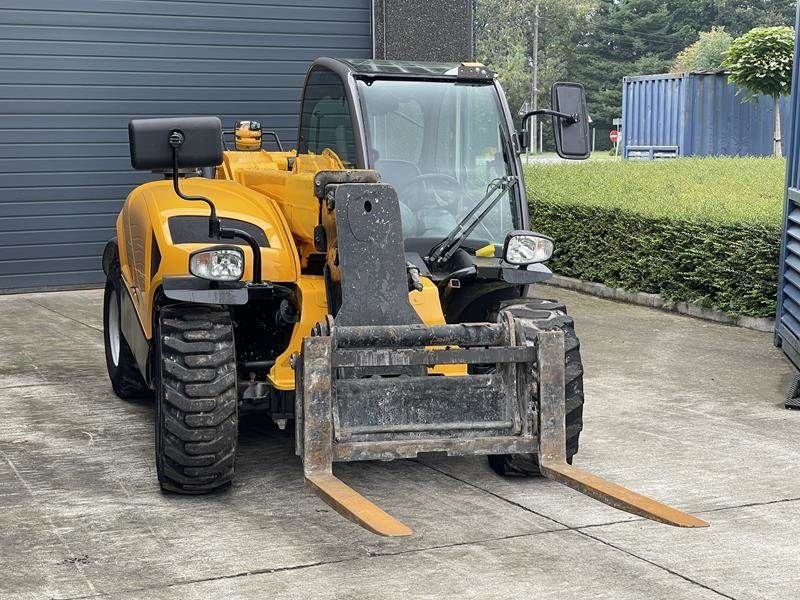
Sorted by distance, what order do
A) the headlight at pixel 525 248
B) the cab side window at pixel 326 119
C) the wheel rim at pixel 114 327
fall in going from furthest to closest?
the wheel rim at pixel 114 327 → the cab side window at pixel 326 119 → the headlight at pixel 525 248

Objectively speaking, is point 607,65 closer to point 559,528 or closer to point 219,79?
point 219,79

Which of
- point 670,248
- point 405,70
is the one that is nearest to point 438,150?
point 405,70

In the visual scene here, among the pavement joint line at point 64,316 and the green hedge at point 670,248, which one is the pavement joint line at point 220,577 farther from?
the green hedge at point 670,248

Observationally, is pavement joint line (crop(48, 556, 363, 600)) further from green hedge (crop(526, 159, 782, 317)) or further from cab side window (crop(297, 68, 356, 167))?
green hedge (crop(526, 159, 782, 317))

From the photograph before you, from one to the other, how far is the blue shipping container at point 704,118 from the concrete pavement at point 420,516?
2665 cm

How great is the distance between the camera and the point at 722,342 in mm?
10164

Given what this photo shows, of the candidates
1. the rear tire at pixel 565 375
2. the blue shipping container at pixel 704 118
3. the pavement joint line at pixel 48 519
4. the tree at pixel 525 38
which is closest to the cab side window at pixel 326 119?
the rear tire at pixel 565 375

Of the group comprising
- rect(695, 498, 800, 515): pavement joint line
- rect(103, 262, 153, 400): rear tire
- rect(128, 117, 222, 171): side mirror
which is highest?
rect(128, 117, 222, 171): side mirror

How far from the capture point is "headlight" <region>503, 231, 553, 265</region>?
6344 mm

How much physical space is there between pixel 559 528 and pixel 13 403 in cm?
404

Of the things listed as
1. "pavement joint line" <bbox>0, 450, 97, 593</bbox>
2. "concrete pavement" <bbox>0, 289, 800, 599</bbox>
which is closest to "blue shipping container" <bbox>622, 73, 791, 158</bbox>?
"concrete pavement" <bbox>0, 289, 800, 599</bbox>

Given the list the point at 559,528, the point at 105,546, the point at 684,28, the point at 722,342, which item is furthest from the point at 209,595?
the point at 684,28

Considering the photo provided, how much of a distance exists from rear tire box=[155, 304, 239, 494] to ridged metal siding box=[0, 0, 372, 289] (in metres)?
8.17

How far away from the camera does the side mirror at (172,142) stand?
224 inches
